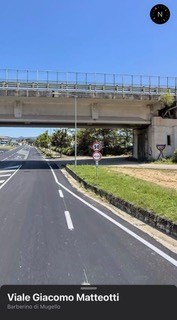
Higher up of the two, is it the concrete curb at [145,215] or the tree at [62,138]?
the tree at [62,138]

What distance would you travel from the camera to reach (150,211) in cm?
1180

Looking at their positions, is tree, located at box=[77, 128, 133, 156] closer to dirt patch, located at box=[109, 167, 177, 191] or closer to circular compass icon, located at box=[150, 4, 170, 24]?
dirt patch, located at box=[109, 167, 177, 191]

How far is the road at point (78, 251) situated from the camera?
252 inches

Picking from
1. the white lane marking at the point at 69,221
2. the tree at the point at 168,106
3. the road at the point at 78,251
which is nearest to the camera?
the road at the point at 78,251

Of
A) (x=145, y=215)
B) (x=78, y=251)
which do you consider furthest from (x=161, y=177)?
(x=78, y=251)
